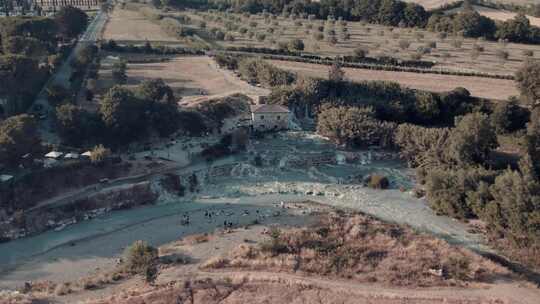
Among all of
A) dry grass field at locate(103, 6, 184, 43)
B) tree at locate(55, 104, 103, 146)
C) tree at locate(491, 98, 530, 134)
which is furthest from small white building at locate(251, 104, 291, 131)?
dry grass field at locate(103, 6, 184, 43)

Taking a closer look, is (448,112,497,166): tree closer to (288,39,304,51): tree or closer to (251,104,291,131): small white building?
(251,104,291,131): small white building

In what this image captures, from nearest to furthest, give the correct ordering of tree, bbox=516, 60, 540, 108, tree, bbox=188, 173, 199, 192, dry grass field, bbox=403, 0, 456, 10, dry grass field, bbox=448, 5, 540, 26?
tree, bbox=188, 173, 199, 192
tree, bbox=516, 60, 540, 108
dry grass field, bbox=448, 5, 540, 26
dry grass field, bbox=403, 0, 456, 10

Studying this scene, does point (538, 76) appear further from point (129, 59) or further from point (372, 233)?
point (129, 59)

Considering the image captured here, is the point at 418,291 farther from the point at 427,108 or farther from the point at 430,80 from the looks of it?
the point at 430,80

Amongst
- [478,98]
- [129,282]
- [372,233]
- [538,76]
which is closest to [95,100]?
[129,282]

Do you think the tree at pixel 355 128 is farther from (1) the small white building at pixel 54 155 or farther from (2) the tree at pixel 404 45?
(2) the tree at pixel 404 45

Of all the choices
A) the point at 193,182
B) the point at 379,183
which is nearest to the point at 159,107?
the point at 193,182
